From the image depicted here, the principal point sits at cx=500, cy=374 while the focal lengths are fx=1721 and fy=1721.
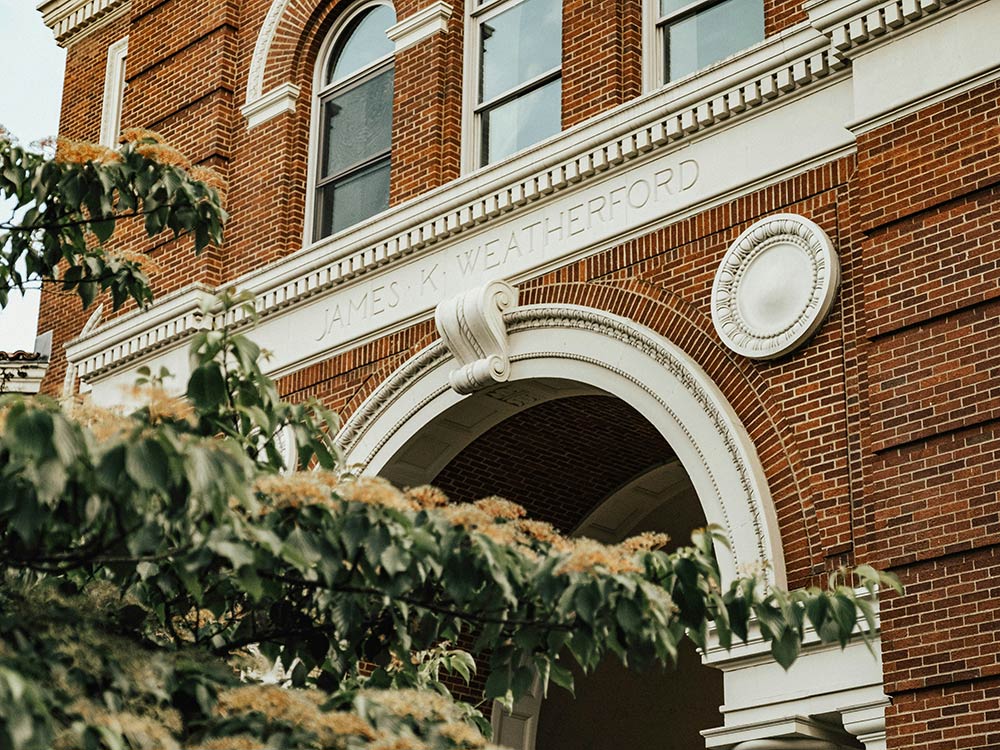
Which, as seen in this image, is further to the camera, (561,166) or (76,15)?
(76,15)

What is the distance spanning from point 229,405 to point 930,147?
500cm

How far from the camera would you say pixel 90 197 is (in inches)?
350

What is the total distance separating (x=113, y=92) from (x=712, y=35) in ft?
26.4

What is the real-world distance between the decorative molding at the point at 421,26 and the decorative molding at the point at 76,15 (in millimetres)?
4724

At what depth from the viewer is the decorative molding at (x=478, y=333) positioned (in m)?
13.1

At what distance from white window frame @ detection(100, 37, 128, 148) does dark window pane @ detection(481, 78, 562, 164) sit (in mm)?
5299

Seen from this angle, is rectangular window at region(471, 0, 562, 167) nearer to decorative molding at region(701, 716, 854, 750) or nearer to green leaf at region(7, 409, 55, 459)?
decorative molding at region(701, 716, 854, 750)

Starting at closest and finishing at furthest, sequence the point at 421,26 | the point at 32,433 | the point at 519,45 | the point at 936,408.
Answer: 1. the point at 32,433
2. the point at 936,408
3. the point at 519,45
4. the point at 421,26

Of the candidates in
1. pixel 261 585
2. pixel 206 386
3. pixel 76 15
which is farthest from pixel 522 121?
pixel 261 585

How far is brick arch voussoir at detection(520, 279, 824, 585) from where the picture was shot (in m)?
10.9

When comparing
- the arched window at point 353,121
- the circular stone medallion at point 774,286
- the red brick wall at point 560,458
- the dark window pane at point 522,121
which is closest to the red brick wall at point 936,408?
the circular stone medallion at point 774,286

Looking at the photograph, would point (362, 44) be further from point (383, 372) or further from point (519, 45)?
point (383, 372)

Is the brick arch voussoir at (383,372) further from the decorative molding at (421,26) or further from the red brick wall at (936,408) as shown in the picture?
the red brick wall at (936,408)

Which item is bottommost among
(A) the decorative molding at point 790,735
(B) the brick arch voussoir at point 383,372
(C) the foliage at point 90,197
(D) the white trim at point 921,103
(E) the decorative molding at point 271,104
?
(A) the decorative molding at point 790,735
